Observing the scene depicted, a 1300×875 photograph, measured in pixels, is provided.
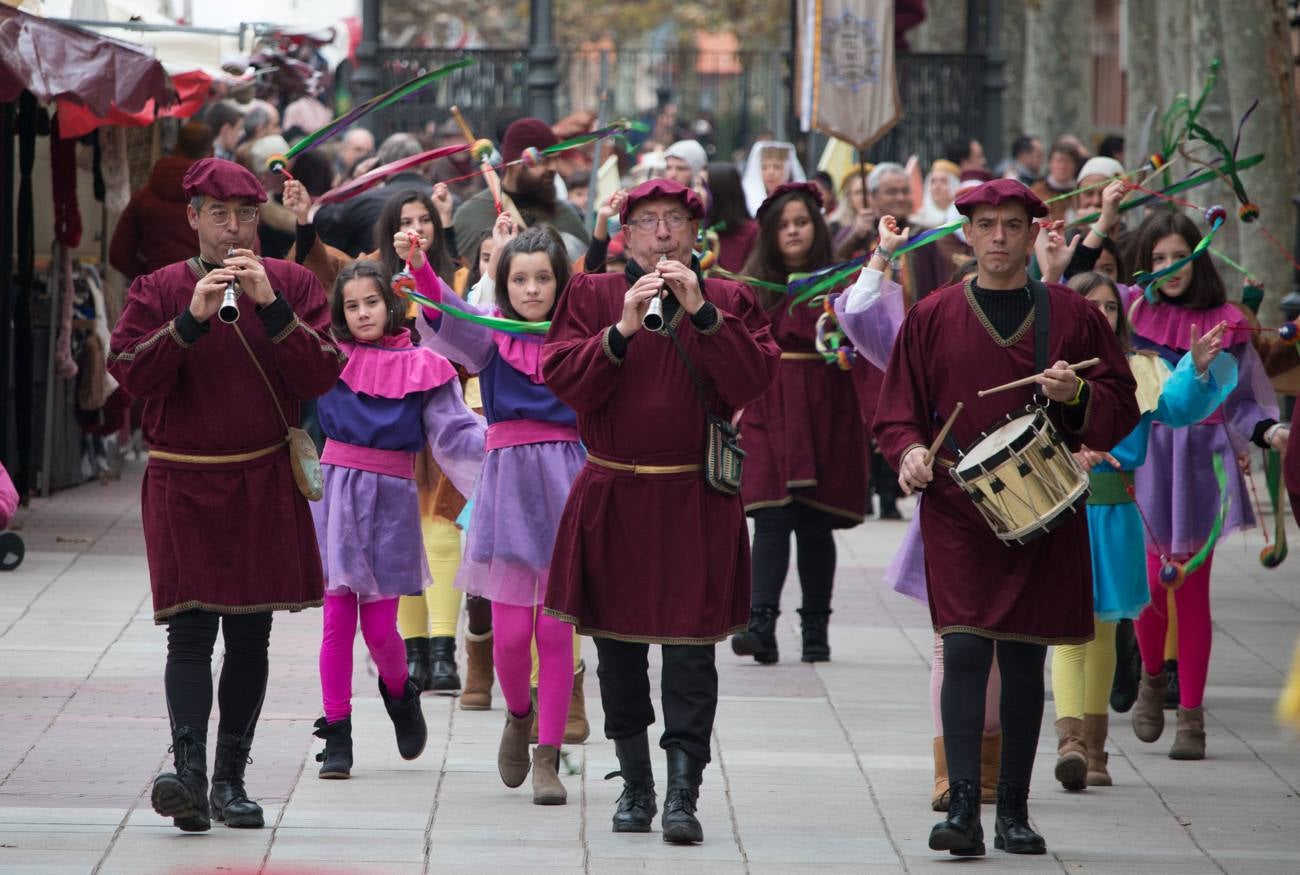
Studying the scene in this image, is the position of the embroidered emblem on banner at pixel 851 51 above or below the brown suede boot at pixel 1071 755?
above

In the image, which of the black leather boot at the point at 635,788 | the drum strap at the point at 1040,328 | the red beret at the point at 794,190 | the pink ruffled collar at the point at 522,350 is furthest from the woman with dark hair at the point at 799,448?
the drum strap at the point at 1040,328

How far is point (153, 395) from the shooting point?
597 cm

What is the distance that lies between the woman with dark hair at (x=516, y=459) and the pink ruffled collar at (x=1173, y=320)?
2.05 metres

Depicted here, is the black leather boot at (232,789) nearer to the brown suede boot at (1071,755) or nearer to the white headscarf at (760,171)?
the brown suede boot at (1071,755)

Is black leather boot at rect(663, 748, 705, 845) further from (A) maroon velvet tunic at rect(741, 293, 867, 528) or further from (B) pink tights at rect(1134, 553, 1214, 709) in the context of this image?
(A) maroon velvet tunic at rect(741, 293, 867, 528)

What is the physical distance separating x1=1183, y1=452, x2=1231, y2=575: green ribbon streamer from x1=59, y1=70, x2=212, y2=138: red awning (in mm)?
6839

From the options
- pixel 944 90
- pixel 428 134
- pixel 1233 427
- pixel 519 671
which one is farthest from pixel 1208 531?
pixel 944 90

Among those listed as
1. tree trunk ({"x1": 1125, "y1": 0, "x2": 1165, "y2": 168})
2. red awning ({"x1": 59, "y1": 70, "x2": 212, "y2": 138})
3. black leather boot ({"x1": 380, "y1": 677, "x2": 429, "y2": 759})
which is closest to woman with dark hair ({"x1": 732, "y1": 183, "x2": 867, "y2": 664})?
black leather boot ({"x1": 380, "y1": 677, "x2": 429, "y2": 759})

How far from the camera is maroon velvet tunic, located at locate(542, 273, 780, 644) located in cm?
609

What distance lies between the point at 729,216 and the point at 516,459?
4.07m

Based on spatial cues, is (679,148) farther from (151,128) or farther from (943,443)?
(943,443)

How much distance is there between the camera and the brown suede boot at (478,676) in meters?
8.10

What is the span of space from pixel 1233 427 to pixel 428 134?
10830 millimetres

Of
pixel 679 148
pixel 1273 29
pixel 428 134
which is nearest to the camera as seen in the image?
pixel 679 148
